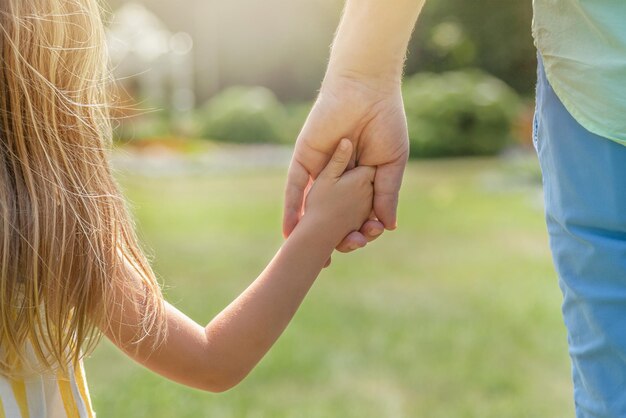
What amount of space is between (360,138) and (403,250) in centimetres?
456

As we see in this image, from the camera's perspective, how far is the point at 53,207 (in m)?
1.27

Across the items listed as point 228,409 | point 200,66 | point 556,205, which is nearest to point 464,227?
point 228,409

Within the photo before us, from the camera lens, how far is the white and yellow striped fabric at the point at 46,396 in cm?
130

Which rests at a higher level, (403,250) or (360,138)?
(360,138)

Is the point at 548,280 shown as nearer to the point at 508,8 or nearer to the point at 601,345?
the point at 601,345

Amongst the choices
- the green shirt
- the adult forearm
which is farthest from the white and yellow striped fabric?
the green shirt

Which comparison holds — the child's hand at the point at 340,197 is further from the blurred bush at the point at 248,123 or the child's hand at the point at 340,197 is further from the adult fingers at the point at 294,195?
the blurred bush at the point at 248,123

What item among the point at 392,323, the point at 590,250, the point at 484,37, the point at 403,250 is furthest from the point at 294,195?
the point at 484,37

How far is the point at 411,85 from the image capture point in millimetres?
14750

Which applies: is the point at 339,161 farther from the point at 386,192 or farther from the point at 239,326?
the point at 239,326

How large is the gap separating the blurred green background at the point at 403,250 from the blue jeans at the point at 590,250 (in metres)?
0.76

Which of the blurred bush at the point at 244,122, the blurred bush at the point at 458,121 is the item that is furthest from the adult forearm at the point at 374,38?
the blurred bush at the point at 244,122

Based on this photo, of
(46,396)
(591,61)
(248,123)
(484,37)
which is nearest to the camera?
(591,61)

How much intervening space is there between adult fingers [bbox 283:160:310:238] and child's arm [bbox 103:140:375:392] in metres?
0.09
